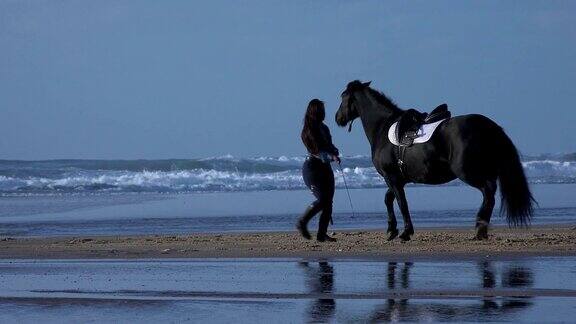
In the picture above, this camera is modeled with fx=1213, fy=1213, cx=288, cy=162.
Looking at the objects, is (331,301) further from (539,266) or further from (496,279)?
(539,266)

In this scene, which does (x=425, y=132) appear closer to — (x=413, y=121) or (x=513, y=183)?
(x=413, y=121)

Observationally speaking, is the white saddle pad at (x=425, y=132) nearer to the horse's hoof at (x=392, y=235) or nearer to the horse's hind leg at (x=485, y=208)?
the horse's hind leg at (x=485, y=208)

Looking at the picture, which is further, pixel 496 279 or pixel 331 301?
pixel 496 279

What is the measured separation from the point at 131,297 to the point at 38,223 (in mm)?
13149

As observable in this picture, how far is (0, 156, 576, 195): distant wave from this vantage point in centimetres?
4247

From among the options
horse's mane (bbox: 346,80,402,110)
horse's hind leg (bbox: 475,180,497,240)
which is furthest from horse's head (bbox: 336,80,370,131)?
horse's hind leg (bbox: 475,180,497,240)

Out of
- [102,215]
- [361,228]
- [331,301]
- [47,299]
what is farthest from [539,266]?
[102,215]

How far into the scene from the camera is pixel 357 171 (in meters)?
45.5

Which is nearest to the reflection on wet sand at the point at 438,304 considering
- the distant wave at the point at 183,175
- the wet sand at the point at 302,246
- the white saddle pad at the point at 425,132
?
the wet sand at the point at 302,246

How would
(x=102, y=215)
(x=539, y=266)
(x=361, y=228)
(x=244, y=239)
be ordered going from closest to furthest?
(x=539, y=266) < (x=244, y=239) < (x=361, y=228) < (x=102, y=215)

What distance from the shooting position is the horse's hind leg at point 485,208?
14609mm

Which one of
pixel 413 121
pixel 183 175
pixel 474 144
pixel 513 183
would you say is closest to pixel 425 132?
pixel 413 121

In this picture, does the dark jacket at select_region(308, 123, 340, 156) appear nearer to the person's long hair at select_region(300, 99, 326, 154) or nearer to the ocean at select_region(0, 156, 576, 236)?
the person's long hair at select_region(300, 99, 326, 154)

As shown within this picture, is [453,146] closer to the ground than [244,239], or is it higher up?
higher up
